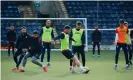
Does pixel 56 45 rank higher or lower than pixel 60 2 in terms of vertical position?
lower

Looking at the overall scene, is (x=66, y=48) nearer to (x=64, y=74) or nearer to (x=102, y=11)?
(x=64, y=74)

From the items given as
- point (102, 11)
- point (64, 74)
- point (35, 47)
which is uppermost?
point (102, 11)

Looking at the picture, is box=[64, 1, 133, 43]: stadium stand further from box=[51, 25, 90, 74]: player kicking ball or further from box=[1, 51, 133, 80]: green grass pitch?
box=[51, 25, 90, 74]: player kicking ball

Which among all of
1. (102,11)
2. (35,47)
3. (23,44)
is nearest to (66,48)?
(35,47)

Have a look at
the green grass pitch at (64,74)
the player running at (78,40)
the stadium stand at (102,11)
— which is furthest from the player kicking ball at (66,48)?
the stadium stand at (102,11)

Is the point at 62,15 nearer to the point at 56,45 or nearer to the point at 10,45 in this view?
the point at 56,45

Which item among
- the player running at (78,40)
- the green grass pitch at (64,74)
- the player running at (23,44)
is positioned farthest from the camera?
the player running at (23,44)

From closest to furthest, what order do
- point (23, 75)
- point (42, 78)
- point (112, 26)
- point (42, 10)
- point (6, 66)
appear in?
point (42, 78)
point (23, 75)
point (6, 66)
point (112, 26)
point (42, 10)

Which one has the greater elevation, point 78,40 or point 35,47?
point 78,40

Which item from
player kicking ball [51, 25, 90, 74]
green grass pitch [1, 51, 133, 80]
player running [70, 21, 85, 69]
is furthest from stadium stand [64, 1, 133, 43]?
player kicking ball [51, 25, 90, 74]

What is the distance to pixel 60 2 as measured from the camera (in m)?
32.8

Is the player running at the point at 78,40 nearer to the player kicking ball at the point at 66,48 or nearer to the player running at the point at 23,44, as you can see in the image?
the player kicking ball at the point at 66,48

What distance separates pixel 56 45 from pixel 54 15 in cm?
858

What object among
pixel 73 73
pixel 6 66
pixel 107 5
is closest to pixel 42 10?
pixel 107 5
